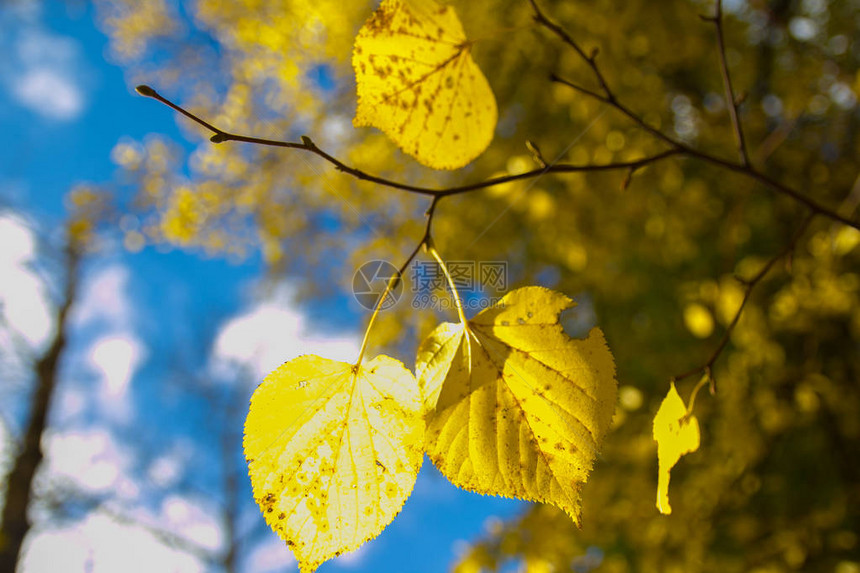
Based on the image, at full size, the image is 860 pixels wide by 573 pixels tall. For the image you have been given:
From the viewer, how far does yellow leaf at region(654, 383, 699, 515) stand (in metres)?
0.44

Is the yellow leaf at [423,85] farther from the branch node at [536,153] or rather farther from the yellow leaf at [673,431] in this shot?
the yellow leaf at [673,431]

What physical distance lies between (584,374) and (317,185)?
6.47ft

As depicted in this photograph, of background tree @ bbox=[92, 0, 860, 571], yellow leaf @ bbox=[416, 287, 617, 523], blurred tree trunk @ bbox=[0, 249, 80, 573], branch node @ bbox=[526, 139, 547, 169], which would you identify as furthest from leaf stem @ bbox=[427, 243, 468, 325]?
blurred tree trunk @ bbox=[0, 249, 80, 573]

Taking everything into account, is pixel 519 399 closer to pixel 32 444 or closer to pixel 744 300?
pixel 744 300

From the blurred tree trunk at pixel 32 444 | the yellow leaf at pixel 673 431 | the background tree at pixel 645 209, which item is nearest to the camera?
the yellow leaf at pixel 673 431

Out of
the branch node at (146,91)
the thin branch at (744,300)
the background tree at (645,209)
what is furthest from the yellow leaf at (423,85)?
the background tree at (645,209)

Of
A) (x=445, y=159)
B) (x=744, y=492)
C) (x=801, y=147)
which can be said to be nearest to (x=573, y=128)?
(x=801, y=147)

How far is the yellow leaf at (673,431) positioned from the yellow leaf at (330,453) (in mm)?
206

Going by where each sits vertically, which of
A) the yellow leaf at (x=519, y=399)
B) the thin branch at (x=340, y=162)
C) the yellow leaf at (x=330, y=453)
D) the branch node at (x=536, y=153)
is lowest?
the yellow leaf at (x=330, y=453)

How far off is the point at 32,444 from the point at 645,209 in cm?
682

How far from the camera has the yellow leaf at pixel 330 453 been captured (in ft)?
1.30

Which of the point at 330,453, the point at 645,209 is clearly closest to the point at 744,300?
the point at 330,453

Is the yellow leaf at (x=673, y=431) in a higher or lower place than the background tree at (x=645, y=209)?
higher

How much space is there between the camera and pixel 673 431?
45 cm
